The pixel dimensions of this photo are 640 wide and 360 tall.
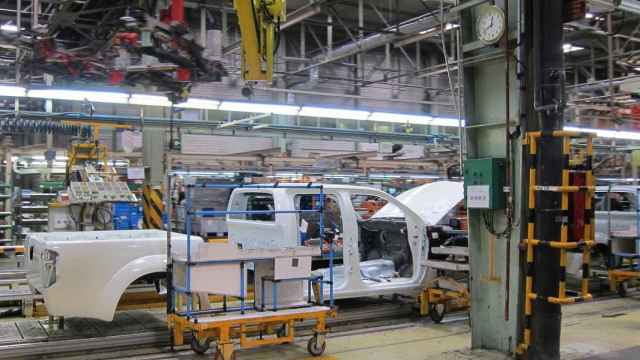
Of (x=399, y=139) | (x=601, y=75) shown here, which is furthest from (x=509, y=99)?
(x=601, y=75)

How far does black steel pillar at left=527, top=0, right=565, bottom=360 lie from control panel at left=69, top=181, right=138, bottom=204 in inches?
265

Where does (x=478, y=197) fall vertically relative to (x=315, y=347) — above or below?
above

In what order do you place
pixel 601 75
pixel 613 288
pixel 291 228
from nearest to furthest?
pixel 291 228, pixel 613 288, pixel 601 75

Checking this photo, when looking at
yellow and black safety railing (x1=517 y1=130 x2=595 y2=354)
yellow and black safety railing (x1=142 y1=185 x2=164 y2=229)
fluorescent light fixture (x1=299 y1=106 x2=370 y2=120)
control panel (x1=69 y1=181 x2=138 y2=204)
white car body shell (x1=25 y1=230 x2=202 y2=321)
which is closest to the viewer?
yellow and black safety railing (x1=517 y1=130 x2=595 y2=354)

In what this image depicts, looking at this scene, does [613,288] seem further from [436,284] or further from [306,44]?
[306,44]

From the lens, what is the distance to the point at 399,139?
54.0ft

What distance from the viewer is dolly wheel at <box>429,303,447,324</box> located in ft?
23.0

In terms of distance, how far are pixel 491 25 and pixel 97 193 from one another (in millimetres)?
6629

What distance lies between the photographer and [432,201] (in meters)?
8.02

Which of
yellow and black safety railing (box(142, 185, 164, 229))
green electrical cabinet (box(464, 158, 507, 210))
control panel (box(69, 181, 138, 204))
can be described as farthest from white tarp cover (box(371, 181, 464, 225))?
yellow and black safety railing (box(142, 185, 164, 229))

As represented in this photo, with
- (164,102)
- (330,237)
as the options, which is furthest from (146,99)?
(330,237)

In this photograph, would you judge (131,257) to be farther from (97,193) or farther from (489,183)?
(97,193)

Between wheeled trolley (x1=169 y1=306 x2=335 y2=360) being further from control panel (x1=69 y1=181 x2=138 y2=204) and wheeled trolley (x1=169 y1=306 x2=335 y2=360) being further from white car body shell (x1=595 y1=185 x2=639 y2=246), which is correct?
white car body shell (x1=595 y1=185 x2=639 y2=246)

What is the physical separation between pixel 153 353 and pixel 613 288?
270 inches
